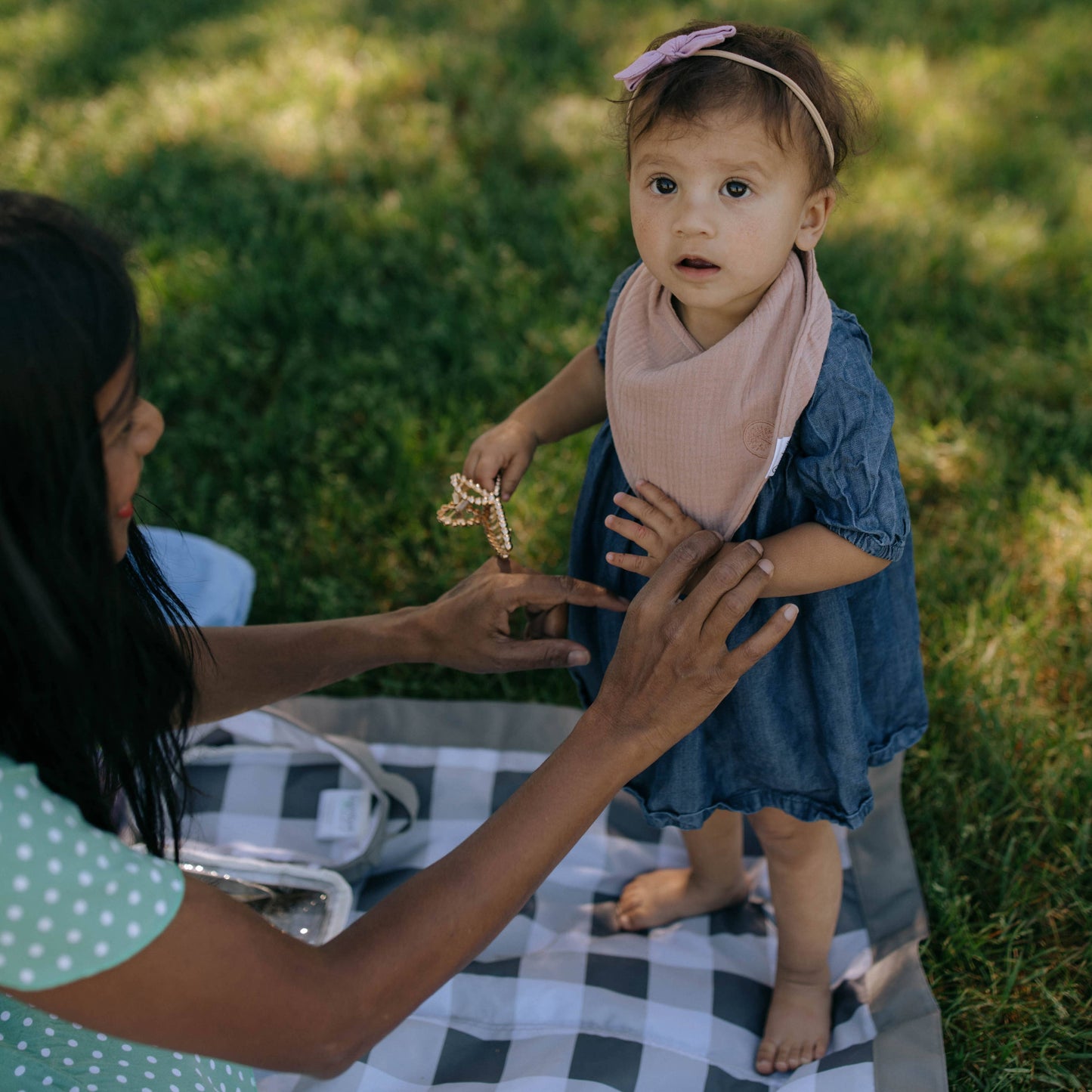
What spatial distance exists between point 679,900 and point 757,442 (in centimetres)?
94

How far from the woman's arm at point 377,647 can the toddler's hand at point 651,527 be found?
0.53 feet

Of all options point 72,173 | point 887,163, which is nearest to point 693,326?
point 887,163

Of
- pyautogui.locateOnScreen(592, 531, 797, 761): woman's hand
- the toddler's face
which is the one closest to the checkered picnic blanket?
pyautogui.locateOnScreen(592, 531, 797, 761): woman's hand

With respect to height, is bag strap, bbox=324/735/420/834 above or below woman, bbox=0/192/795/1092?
below

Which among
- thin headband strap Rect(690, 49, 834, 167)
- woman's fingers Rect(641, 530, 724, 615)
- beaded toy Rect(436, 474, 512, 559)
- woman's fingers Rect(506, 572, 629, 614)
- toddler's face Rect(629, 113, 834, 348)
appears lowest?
woman's fingers Rect(506, 572, 629, 614)

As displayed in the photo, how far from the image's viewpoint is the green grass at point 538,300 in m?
1.95

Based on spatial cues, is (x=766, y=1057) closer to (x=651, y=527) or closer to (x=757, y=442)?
(x=651, y=527)

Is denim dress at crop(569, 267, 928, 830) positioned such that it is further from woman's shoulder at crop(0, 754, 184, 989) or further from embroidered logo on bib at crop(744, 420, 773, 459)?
woman's shoulder at crop(0, 754, 184, 989)

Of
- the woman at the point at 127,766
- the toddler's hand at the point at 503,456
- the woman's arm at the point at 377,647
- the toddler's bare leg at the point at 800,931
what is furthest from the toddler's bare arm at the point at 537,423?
the toddler's bare leg at the point at 800,931

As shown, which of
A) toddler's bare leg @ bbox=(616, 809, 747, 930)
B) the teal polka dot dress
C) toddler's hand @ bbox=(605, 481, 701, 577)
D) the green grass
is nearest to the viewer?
the teal polka dot dress

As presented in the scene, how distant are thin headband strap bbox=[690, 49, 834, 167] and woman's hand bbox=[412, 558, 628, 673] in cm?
60

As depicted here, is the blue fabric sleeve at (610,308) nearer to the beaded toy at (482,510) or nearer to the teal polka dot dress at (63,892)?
the beaded toy at (482,510)

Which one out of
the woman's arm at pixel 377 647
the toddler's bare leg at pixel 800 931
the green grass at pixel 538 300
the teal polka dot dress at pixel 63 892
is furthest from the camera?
the green grass at pixel 538 300

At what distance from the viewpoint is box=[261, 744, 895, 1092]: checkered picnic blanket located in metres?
1.67
